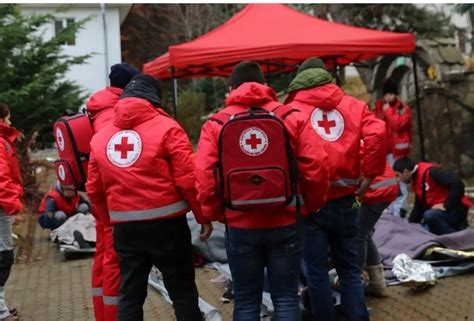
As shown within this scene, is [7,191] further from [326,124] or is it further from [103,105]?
[326,124]

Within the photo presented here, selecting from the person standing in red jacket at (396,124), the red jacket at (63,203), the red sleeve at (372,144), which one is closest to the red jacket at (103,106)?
the red sleeve at (372,144)

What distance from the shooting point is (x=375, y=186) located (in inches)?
210

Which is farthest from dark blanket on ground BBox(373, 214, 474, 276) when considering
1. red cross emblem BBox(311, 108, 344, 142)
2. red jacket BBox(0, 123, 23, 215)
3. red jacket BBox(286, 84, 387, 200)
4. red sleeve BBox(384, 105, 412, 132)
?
red jacket BBox(0, 123, 23, 215)

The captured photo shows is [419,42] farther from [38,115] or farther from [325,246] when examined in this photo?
[325,246]

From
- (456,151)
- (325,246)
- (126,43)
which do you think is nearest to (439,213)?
(325,246)

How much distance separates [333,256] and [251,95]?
56.4 inches

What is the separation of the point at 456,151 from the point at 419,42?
2.58 m

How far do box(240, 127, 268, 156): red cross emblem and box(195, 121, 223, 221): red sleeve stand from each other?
19 centimetres

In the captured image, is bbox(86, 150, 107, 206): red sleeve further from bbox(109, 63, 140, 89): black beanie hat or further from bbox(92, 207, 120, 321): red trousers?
bbox(109, 63, 140, 89): black beanie hat

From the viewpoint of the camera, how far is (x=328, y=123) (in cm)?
452

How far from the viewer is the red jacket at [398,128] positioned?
34.4ft

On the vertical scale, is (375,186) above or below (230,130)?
below

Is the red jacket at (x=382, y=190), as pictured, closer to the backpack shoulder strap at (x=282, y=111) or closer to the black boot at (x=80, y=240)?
the backpack shoulder strap at (x=282, y=111)

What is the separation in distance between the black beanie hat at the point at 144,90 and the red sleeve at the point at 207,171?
55cm
